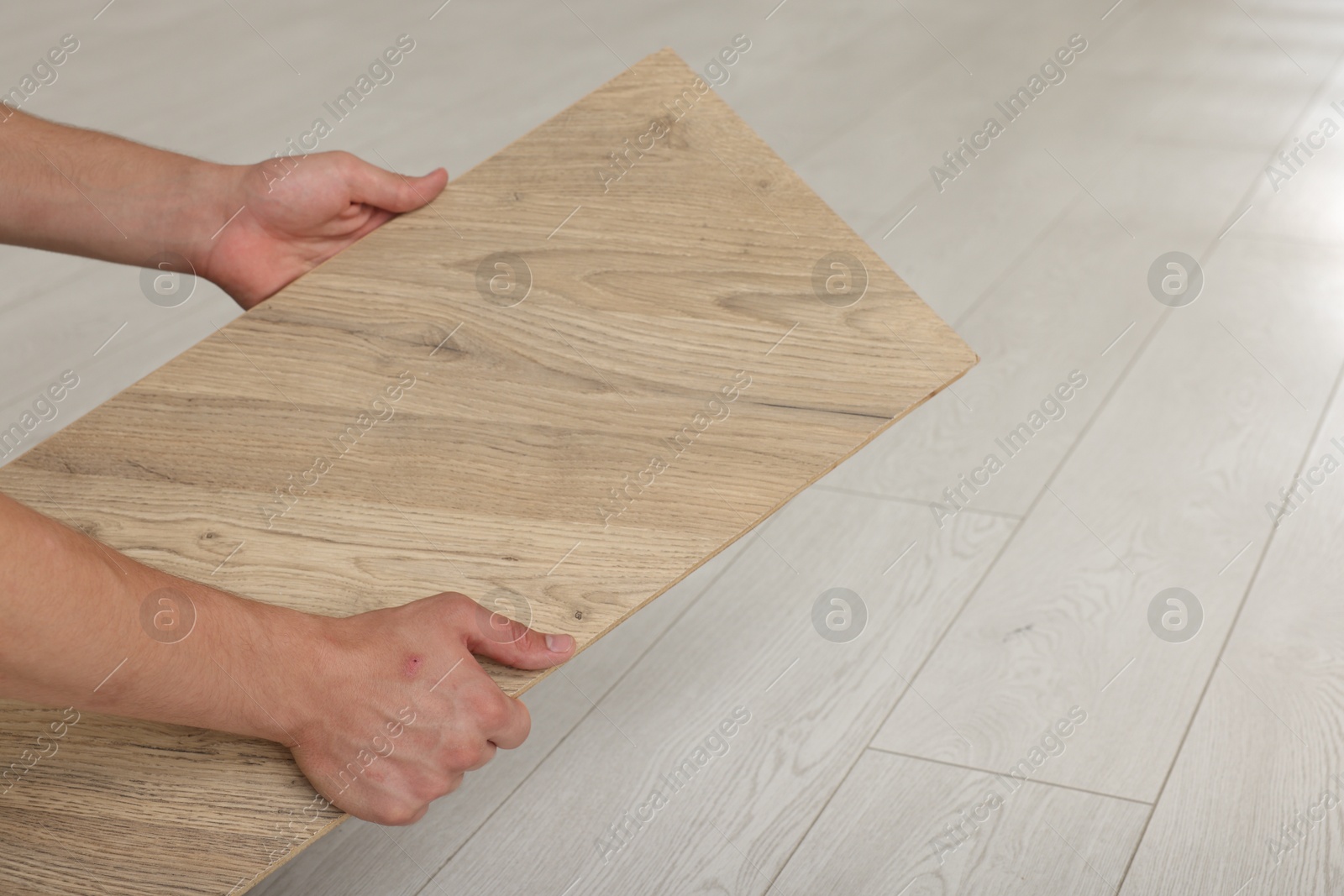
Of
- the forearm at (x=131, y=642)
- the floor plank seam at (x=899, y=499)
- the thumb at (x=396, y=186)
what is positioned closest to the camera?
the forearm at (x=131, y=642)

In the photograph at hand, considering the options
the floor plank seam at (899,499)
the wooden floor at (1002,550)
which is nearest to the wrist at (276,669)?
the wooden floor at (1002,550)

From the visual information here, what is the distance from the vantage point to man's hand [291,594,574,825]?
62 cm

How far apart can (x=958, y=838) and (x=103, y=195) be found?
91 centimetres

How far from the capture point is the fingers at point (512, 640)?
62 cm

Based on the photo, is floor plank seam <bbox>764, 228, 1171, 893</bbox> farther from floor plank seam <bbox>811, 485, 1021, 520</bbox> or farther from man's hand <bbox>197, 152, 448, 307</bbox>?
man's hand <bbox>197, 152, 448, 307</bbox>

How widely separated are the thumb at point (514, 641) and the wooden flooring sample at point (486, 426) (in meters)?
0.01

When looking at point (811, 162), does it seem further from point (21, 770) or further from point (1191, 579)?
point (21, 770)

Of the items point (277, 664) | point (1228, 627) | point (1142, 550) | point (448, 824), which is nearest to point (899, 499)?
point (1142, 550)

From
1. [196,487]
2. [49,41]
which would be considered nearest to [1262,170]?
[196,487]

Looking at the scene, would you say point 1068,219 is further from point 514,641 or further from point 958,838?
point 514,641

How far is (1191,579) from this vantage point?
3.85 ft

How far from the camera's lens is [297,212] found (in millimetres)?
917

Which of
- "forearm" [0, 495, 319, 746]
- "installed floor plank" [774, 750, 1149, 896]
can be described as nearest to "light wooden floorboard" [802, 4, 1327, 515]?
"installed floor plank" [774, 750, 1149, 896]

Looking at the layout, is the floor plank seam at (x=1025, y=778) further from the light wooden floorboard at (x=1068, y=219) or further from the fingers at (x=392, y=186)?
the fingers at (x=392, y=186)
